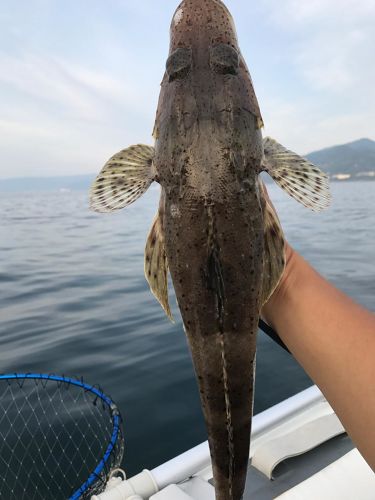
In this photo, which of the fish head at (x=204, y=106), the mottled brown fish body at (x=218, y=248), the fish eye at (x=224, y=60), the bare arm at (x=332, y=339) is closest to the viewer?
the bare arm at (x=332, y=339)

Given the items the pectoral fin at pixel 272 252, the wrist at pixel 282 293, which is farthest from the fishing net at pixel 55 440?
the pectoral fin at pixel 272 252

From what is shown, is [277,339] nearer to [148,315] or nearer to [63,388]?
[63,388]

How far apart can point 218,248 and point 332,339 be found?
0.81 meters

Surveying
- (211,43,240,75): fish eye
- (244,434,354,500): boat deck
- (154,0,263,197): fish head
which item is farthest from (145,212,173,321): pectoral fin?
(244,434,354,500): boat deck

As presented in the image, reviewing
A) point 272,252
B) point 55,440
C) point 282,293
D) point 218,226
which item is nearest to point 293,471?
point 282,293

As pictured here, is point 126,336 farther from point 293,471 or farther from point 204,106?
point 204,106

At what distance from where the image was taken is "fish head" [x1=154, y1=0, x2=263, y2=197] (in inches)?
97.7

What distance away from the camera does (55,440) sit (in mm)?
6465

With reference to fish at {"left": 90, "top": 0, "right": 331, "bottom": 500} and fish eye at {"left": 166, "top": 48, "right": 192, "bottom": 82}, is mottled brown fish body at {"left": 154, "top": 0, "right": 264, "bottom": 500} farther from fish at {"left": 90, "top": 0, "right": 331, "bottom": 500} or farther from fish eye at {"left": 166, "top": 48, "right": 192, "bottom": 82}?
fish eye at {"left": 166, "top": 48, "right": 192, "bottom": 82}

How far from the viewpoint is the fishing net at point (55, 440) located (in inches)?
199

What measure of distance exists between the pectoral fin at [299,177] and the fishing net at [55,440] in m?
3.34

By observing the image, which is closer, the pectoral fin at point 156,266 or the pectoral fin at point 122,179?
the pectoral fin at point 156,266

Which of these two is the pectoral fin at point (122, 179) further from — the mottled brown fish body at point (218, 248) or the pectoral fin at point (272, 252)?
the pectoral fin at point (272, 252)

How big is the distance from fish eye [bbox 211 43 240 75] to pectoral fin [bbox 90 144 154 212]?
2.41ft
